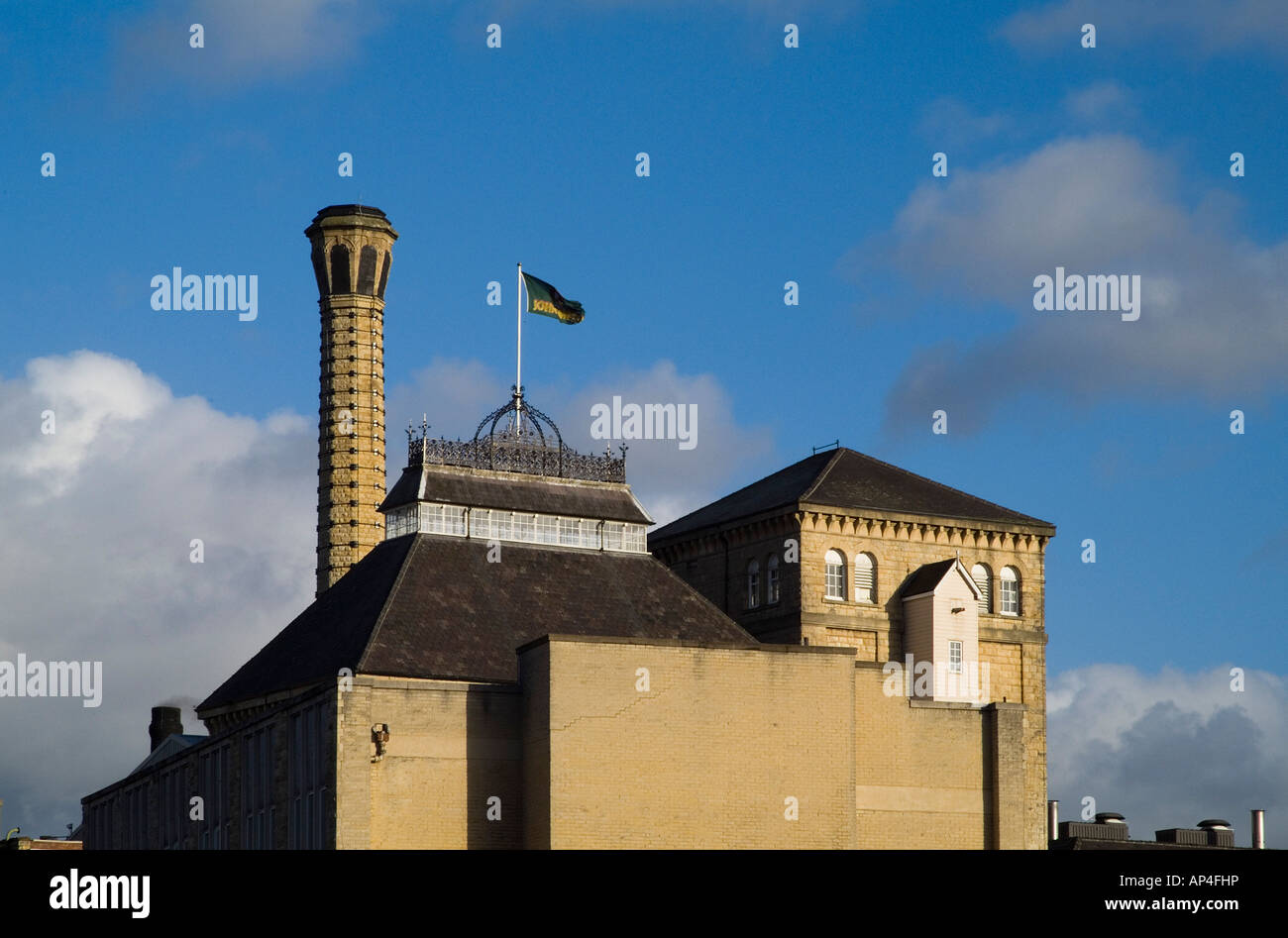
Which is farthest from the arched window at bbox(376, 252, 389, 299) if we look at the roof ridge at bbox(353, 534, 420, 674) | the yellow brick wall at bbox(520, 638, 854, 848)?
the yellow brick wall at bbox(520, 638, 854, 848)

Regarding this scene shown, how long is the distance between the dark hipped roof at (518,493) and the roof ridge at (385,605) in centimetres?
167

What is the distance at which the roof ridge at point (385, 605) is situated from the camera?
180 feet

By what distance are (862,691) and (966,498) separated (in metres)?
21.7

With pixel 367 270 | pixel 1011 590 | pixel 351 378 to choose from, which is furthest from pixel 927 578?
pixel 367 270

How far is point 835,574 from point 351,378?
3149cm

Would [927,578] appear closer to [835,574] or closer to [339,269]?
[835,574]

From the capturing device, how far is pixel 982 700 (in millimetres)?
73250

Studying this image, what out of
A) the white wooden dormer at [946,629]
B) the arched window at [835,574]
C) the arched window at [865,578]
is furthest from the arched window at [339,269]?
the white wooden dormer at [946,629]

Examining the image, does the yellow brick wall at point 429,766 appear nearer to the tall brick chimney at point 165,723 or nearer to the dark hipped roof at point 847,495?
the dark hipped roof at point 847,495

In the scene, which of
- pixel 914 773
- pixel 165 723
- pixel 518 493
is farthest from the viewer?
pixel 165 723

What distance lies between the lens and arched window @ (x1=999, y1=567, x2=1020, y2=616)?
75500mm

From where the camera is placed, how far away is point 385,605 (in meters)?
57.5
